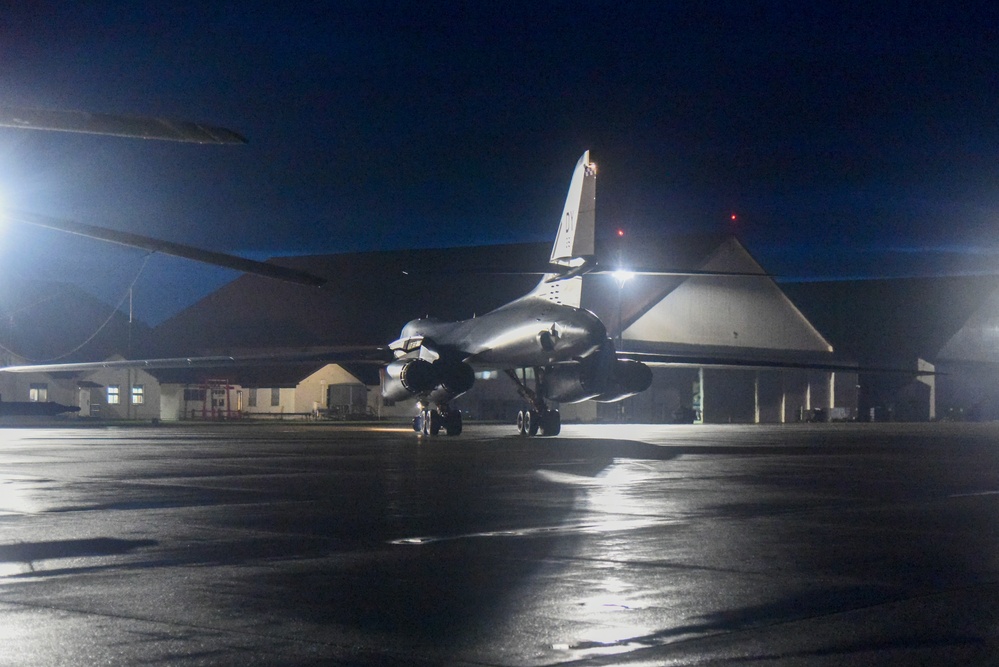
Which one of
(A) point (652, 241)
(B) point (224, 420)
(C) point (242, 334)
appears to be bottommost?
(B) point (224, 420)

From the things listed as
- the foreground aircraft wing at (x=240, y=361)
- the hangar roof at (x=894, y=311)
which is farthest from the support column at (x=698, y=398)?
the foreground aircraft wing at (x=240, y=361)

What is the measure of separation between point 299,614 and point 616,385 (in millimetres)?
26763

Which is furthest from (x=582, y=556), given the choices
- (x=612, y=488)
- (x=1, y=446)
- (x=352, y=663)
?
(x=1, y=446)

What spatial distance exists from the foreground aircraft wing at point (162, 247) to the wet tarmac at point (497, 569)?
2.47m

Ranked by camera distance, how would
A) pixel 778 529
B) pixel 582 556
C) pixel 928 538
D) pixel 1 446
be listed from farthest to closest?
pixel 1 446 < pixel 778 529 < pixel 928 538 < pixel 582 556

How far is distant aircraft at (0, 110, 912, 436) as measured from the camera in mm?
32219

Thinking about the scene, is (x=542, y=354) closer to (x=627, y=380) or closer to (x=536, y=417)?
(x=627, y=380)

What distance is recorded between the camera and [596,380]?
3225cm

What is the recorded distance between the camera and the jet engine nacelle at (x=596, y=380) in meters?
32.2

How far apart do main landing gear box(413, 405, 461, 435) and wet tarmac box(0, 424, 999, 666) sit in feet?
61.0

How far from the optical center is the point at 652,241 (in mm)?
74188

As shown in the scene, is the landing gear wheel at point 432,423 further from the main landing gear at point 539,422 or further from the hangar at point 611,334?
the hangar at point 611,334

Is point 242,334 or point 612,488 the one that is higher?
point 242,334

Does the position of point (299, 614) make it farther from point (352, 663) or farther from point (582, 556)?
point (582, 556)
